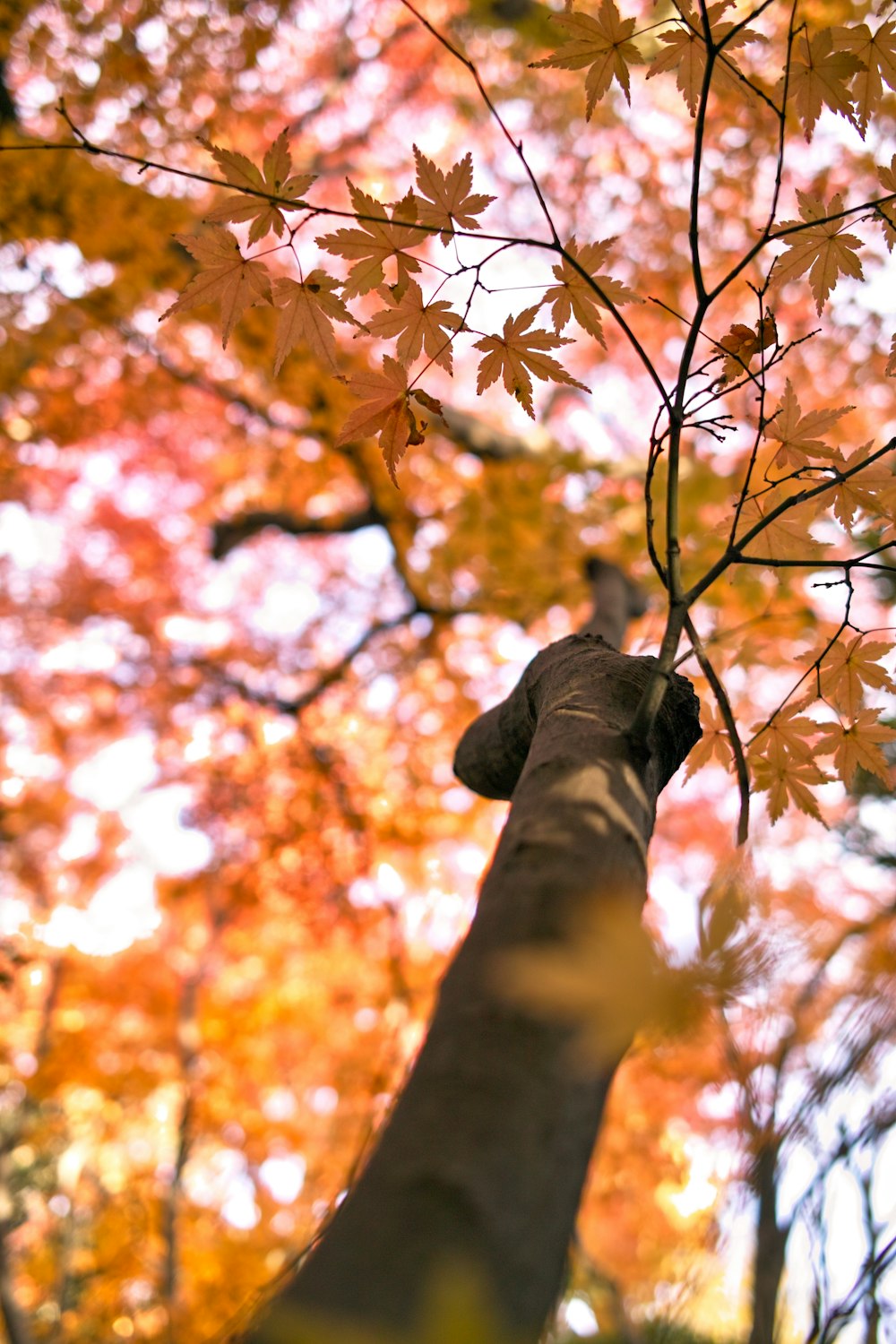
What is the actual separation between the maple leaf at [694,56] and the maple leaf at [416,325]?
379 millimetres

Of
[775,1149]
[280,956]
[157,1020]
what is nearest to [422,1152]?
[775,1149]

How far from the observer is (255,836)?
Result: 5.77m

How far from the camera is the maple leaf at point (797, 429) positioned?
104 centimetres

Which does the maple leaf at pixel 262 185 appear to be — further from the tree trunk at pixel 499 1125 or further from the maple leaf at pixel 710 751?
the maple leaf at pixel 710 751

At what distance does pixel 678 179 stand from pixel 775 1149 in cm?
537

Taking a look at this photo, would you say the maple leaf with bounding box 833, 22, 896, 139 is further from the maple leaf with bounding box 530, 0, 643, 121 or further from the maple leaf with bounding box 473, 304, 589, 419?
the maple leaf with bounding box 473, 304, 589, 419

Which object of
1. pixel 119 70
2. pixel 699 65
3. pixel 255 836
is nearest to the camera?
pixel 699 65

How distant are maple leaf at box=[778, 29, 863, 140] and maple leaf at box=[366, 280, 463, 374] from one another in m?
0.49

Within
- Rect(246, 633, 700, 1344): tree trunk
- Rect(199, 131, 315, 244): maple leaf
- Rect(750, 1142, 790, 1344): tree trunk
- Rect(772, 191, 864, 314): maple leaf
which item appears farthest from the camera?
Rect(772, 191, 864, 314): maple leaf

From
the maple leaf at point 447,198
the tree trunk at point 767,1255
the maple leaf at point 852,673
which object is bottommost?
the tree trunk at point 767,1255

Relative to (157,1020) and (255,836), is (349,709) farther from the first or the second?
(157,1020)

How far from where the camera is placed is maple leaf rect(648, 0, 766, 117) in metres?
0.96

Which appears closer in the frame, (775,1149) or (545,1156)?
(545,1156)

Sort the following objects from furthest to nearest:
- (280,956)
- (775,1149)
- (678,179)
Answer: (280,956) < (678,179) < (775,1149)
